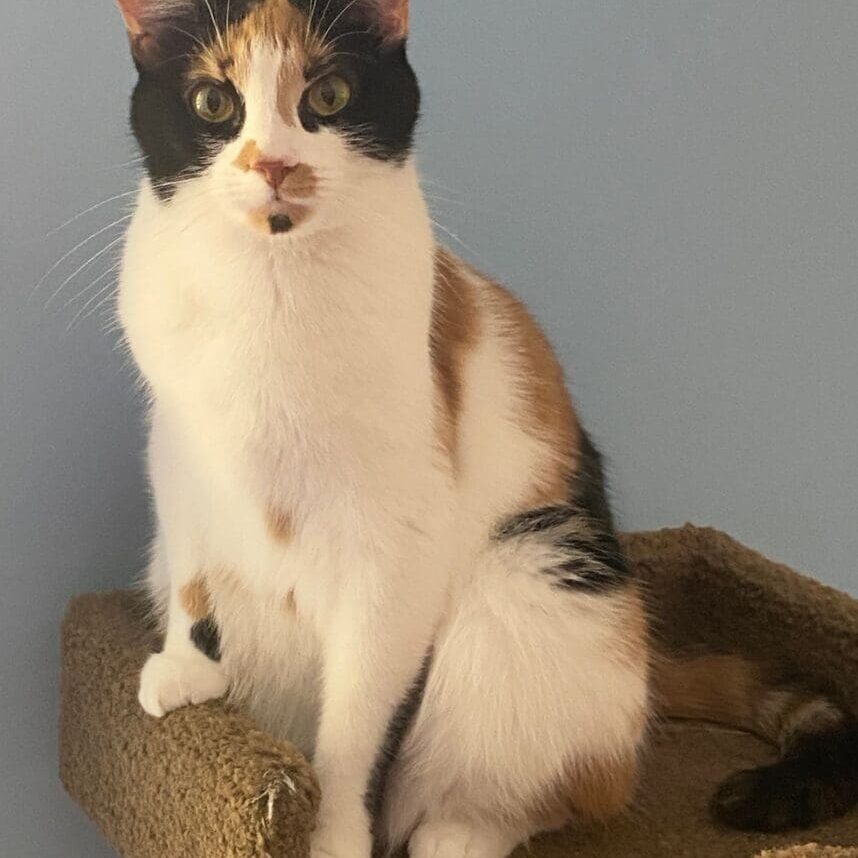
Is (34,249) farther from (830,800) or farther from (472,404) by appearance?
(830,800)

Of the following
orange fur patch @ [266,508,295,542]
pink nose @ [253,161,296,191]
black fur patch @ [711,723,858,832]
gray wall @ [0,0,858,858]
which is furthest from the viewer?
gray wall @ [0,0,858,858]

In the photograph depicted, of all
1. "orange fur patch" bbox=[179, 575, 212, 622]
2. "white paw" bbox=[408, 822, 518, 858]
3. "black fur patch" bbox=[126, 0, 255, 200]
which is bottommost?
"white paw" bbox=[408, 822, 518, 858]

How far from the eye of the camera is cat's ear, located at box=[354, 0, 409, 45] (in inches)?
31.9

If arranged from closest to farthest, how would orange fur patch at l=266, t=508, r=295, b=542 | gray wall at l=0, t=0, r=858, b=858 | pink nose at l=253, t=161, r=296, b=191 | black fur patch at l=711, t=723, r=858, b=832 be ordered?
1. pink nose at l=253, t=161, r=296, b=191
2. orange fur patch at l=266, t=508, r=295, b=542
3. black fur patch at l=711, t=723, r=858, b=832
4. gray wall at l=0, t=0, r=858, b=858

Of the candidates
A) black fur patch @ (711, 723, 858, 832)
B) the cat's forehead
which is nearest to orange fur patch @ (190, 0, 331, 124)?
the cat's forehead

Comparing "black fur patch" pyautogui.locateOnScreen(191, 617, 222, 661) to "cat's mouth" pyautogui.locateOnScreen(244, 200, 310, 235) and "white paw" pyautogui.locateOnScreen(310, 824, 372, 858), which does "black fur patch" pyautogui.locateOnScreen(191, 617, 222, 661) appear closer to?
"white paw" pyautogui.locateOnScreen(310, 824, 372, 858)

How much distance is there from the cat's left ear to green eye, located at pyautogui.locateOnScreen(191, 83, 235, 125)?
14 cm

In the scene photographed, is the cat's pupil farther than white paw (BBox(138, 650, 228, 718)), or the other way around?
white paw (BBox(138, 650, 228, 718))

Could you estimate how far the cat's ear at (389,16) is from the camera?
2.66 feet

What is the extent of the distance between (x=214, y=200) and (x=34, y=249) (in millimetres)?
448

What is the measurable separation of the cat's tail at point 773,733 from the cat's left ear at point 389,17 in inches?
29.3

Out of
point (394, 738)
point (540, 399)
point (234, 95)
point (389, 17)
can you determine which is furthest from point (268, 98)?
point (394, 738)

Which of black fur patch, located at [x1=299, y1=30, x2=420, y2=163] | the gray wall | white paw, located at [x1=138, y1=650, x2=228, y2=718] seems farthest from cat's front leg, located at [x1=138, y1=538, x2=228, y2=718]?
black fur patch, located at [x1=299, y1=30, x2=420, y2=163]

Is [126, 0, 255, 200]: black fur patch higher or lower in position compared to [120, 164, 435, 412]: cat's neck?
higher
